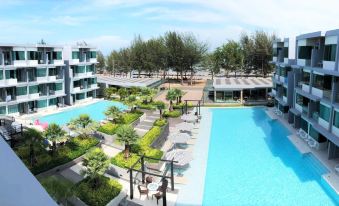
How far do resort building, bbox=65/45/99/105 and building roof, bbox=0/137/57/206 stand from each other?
160 feet

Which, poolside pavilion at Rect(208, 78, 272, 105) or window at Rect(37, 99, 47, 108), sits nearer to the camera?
window at Rect(37, 99, 47, 108)

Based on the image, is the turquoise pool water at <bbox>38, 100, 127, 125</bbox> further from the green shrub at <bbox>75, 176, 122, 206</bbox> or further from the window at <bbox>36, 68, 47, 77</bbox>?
the green shrub at <bbox>75, 176, 122, 206</bbox>

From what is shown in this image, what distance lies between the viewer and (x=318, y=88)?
2736 centimetres

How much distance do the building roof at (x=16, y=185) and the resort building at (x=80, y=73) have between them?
4886cm

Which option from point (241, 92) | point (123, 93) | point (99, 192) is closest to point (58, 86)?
point (123, 93)

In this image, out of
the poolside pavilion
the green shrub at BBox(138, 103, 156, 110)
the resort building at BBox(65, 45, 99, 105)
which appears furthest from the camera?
the poolside pavilion

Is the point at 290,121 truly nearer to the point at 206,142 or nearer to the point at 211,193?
the point at 206,142

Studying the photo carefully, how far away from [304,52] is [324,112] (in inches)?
316

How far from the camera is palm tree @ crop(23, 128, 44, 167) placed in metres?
22.1

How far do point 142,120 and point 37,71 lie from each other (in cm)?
1782

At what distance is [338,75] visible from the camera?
888 inches

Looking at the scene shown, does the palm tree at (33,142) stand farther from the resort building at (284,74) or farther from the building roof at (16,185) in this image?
the resort building at (284,74)

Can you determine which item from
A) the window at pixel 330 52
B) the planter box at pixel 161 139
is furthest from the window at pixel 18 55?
the window at pixel 330 52

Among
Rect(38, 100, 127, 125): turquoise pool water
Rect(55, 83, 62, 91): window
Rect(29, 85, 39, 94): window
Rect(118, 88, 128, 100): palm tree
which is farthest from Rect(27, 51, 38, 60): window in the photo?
Rect(118, 88, 128, 100): palm tree
